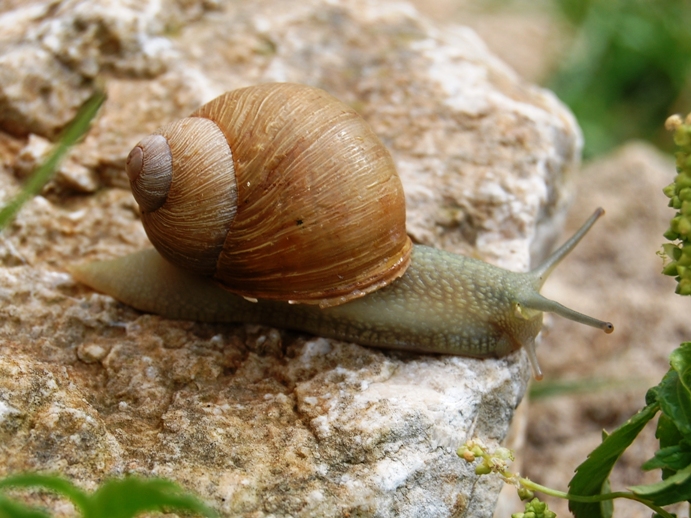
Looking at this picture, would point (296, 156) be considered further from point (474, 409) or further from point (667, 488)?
point (667, 488)

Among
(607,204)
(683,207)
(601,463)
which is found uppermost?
(683,207)

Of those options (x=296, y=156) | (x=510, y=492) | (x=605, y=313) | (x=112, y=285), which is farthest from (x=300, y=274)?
(x=605, y=313)

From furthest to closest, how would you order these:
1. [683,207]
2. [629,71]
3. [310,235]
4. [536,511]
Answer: [629,71], [310,235], [536,511], [683,207]

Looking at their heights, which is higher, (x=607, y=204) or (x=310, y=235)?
(x=310, y=235)

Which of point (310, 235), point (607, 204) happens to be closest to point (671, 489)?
point (310, 235)

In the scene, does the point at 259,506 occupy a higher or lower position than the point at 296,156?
lower

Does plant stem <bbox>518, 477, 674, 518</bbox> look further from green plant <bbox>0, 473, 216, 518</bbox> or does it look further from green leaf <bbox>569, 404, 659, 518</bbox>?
green plant <bbox>0, 473, 216, 518</bbox>

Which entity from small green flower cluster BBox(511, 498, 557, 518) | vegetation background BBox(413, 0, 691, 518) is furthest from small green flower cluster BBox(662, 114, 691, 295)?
vegetation background BBox(413, 0, 691, 518)

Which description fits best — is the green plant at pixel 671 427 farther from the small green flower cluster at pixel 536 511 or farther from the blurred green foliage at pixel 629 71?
the blurred green foliage at pixel 629 71

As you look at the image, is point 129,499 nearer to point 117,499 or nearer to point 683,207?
point 117,499
